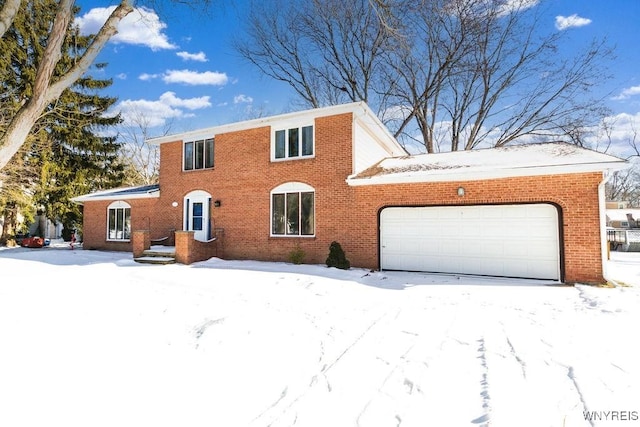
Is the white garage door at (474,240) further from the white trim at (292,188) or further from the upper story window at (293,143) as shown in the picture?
the upper story window at (293,143)

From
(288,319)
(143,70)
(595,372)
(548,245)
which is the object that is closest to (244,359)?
(288,319)

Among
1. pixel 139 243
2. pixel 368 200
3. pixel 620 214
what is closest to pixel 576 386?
pixel 368 200

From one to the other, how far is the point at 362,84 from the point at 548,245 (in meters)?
18.7

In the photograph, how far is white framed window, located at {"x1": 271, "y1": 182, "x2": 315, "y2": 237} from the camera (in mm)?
11672

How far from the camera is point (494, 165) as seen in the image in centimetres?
920

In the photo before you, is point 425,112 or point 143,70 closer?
point 143,70

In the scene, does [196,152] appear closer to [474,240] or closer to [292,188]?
[292,188]

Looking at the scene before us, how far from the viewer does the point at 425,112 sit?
926 inches

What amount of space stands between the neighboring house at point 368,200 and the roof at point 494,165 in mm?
38

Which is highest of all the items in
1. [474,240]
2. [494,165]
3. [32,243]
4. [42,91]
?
[42,91]

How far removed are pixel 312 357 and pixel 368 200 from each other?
7.28 m

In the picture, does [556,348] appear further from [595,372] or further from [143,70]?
[143,70]

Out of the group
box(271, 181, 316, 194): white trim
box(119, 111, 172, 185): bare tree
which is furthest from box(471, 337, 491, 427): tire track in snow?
box(119, 111, 172, 185): bare tree

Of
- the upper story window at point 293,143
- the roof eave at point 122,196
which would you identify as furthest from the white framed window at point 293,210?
the roof eave at point 122,196
